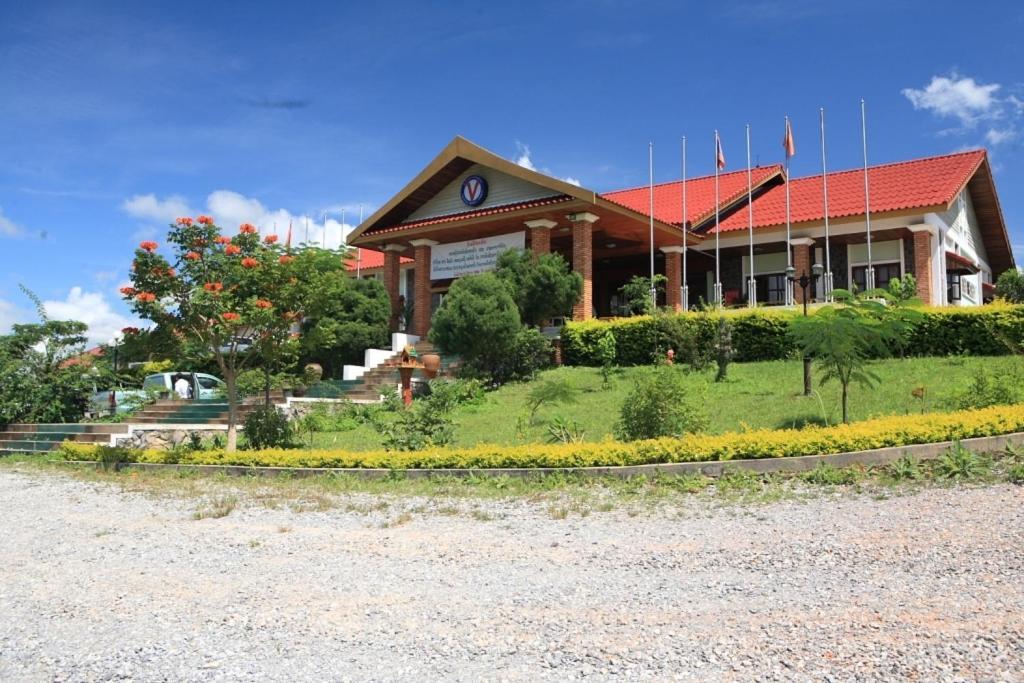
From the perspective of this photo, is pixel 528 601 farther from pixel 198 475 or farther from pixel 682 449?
pixel 198 475

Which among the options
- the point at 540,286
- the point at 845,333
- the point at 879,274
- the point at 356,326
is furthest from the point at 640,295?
the point at 845,333

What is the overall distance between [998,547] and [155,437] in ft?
44.8

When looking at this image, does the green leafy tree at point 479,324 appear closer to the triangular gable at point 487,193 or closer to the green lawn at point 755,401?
the green lawn at point 755,401

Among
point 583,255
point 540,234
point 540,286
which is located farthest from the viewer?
point 540,234

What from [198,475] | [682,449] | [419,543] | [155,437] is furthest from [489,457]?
[155,437]

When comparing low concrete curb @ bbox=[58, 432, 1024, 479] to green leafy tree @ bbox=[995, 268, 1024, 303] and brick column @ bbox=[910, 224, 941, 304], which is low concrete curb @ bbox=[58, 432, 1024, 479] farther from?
green leafy tree @ bbox=[995, 268, 1024, 303]

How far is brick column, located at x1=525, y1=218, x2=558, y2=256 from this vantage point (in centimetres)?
2097

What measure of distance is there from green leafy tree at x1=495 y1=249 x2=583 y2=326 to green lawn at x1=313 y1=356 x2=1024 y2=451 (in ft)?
9.39

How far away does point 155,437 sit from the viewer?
49.2ft

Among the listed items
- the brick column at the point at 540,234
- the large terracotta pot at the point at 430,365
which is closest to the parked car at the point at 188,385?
the large terracotta pot at the point at 430,365

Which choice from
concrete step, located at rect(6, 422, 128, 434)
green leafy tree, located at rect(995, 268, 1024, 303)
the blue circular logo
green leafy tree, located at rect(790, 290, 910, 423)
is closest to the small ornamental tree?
concrete step, located at rect(6, 422, 128, 434)

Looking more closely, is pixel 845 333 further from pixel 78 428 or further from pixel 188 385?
pixel 188 385

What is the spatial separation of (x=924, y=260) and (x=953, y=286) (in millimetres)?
3050

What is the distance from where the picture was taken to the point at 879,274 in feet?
73.7
